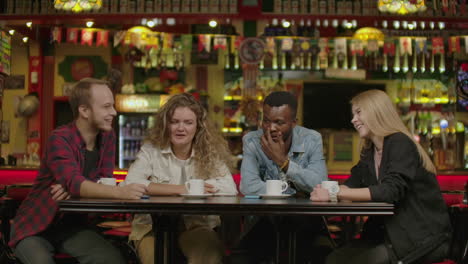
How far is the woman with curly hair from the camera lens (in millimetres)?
3216

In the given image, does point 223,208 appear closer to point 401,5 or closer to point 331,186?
point 331,186

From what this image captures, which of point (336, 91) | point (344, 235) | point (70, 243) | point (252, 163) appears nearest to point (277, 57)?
point (336, 91)

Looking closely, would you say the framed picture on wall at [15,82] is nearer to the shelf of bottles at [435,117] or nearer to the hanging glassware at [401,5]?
the shelf of bottles at [435,117]

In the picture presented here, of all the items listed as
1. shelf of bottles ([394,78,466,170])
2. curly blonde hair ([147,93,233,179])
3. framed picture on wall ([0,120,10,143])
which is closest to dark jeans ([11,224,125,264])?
curly blonde hair ([147,93,233,179])

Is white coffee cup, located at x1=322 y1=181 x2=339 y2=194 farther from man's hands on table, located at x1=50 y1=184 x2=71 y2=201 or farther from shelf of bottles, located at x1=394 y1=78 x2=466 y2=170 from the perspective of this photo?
shelf of bottles, located at x1=394 y1=78 x2=466 y2=170

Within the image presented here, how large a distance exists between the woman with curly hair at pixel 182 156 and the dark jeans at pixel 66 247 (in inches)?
8.8

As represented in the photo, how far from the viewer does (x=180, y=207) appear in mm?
2504

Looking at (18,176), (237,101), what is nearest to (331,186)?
(18,176)

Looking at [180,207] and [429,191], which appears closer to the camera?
[180,207]

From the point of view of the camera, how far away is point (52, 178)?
313 cm

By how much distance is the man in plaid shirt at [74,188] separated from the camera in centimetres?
289

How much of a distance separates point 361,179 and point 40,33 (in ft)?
31.0

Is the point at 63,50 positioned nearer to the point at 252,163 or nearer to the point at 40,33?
the point at 40,33

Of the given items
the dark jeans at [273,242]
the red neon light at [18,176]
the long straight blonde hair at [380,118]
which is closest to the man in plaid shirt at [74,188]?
the dark jeans at [273,242]
